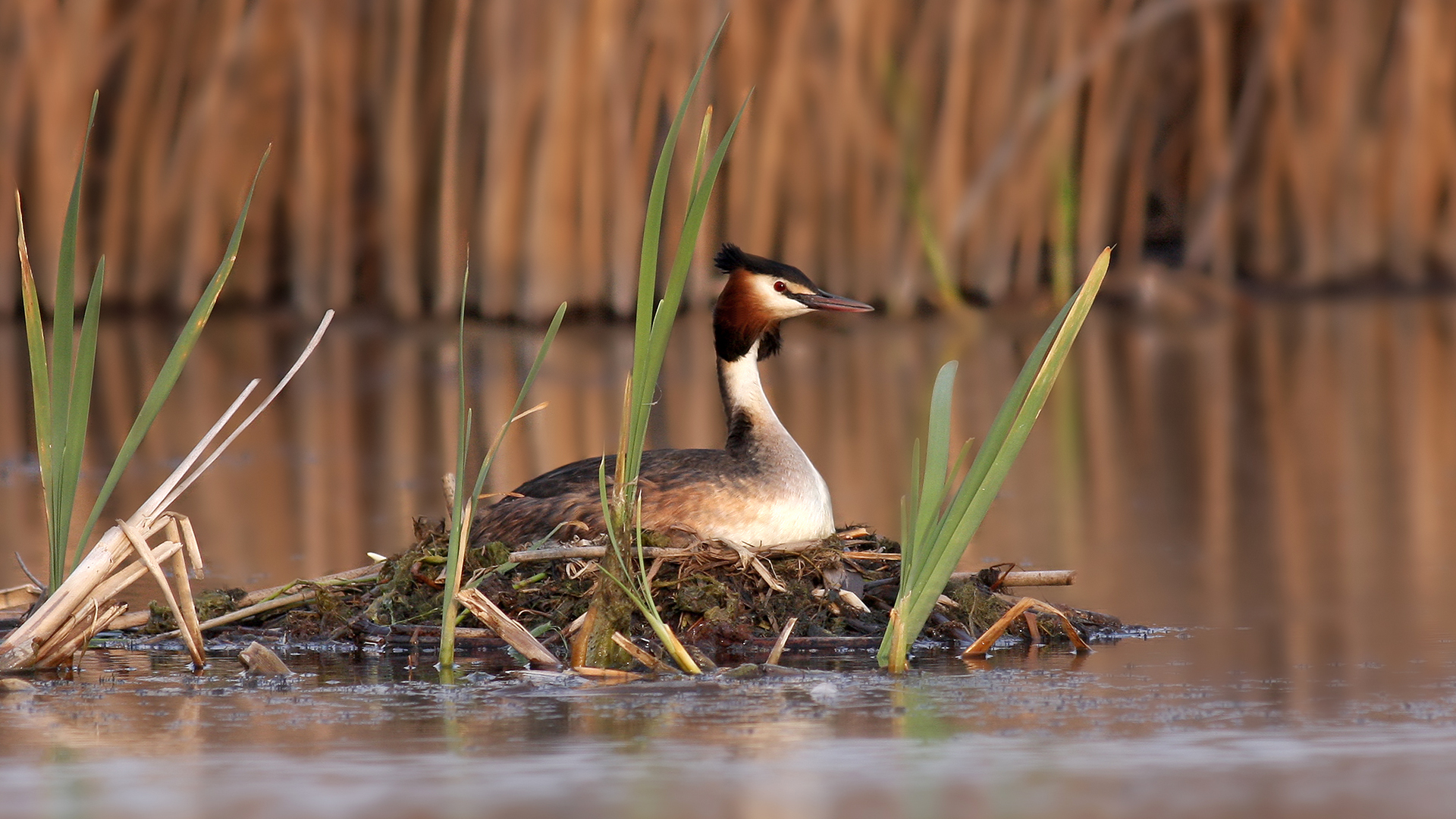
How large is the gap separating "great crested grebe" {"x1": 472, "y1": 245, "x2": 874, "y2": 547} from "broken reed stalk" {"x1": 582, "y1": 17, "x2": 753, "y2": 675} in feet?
2.24

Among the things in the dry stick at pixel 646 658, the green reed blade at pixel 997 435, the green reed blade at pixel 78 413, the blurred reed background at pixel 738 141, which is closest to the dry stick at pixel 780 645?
the dry stick at pixel 646 658

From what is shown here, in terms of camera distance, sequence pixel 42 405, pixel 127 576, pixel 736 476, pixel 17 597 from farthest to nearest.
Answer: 1. pixel 736 476
2. pixel 17 597
3. pixel 127 576
4. pixel 42 405

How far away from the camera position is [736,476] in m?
5.91

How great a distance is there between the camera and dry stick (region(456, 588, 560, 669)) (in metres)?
4.84

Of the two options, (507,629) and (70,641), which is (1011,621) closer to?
(507,629)

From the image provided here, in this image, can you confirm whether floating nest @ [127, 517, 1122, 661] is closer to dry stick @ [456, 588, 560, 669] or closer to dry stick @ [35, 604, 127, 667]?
dry stick @ [456, 588, 560, 669]

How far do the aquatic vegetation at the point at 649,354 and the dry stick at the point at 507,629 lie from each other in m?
0.22

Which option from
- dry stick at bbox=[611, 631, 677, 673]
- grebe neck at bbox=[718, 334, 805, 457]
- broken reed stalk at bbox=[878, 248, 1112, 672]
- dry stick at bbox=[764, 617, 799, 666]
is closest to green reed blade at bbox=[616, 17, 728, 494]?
dry stick at bbox=[611, 631, 677, 673]

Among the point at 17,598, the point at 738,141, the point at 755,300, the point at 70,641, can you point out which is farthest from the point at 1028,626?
the point at 738,141

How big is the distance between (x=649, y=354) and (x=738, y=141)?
30.8 ft

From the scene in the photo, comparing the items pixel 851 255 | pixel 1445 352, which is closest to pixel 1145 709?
pixel 1445 352

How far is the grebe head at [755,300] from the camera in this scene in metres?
6.48

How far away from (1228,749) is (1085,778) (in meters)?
A: 0.35

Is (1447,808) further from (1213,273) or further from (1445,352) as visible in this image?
(1213,273)
